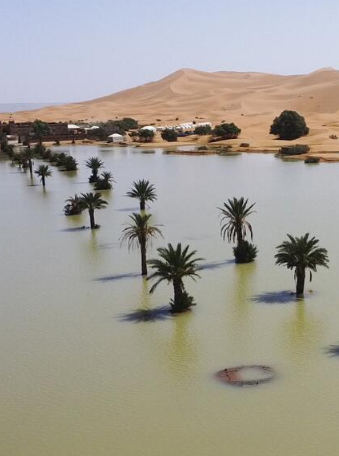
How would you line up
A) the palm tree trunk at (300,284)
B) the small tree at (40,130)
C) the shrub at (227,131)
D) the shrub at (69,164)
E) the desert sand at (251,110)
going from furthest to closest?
the small tree at (40,130) → the shrub at (227,131) → the desert sand at (251,110) → the shrub at (69,164) → the palm tree trunk at (300,284)

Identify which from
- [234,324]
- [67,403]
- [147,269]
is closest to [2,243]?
[147,269]

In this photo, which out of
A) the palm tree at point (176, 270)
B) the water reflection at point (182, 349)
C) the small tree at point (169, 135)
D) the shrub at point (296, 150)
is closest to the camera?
the water reflection at point (182, 349)

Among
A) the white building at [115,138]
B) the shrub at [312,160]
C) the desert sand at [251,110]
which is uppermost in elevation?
the desert sand at [251,110]

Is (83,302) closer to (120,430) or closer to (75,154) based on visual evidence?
(120,430)

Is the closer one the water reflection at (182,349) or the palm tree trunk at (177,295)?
the water reflection at (182,349)

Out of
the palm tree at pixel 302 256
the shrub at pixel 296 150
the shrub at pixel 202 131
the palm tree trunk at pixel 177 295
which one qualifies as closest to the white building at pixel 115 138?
the shrub at pixel 202 131

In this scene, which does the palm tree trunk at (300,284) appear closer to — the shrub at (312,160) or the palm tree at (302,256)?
the palm tree at (302,256)
